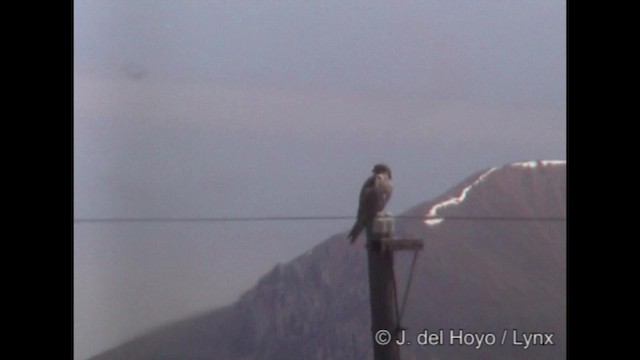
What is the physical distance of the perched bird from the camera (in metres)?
2.61

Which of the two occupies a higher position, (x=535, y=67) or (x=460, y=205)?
(x=535, y=67)

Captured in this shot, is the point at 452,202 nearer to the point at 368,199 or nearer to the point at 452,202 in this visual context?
the point at 452,202

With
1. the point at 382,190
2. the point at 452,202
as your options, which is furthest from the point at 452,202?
the point at 382,190

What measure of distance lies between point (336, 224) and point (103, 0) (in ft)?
2.54

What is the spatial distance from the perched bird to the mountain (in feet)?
0.24

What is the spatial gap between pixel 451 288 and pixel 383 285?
0.54 feet

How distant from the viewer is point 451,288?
2.68 m

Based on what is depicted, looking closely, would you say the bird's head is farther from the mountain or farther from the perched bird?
the mountain

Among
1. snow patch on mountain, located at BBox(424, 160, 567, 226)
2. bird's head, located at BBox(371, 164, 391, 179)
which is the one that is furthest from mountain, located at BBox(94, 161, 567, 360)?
bird's head, located at BBox(371, 164, 391, 179)

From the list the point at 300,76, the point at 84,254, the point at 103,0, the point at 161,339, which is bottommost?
the point at 161,339
